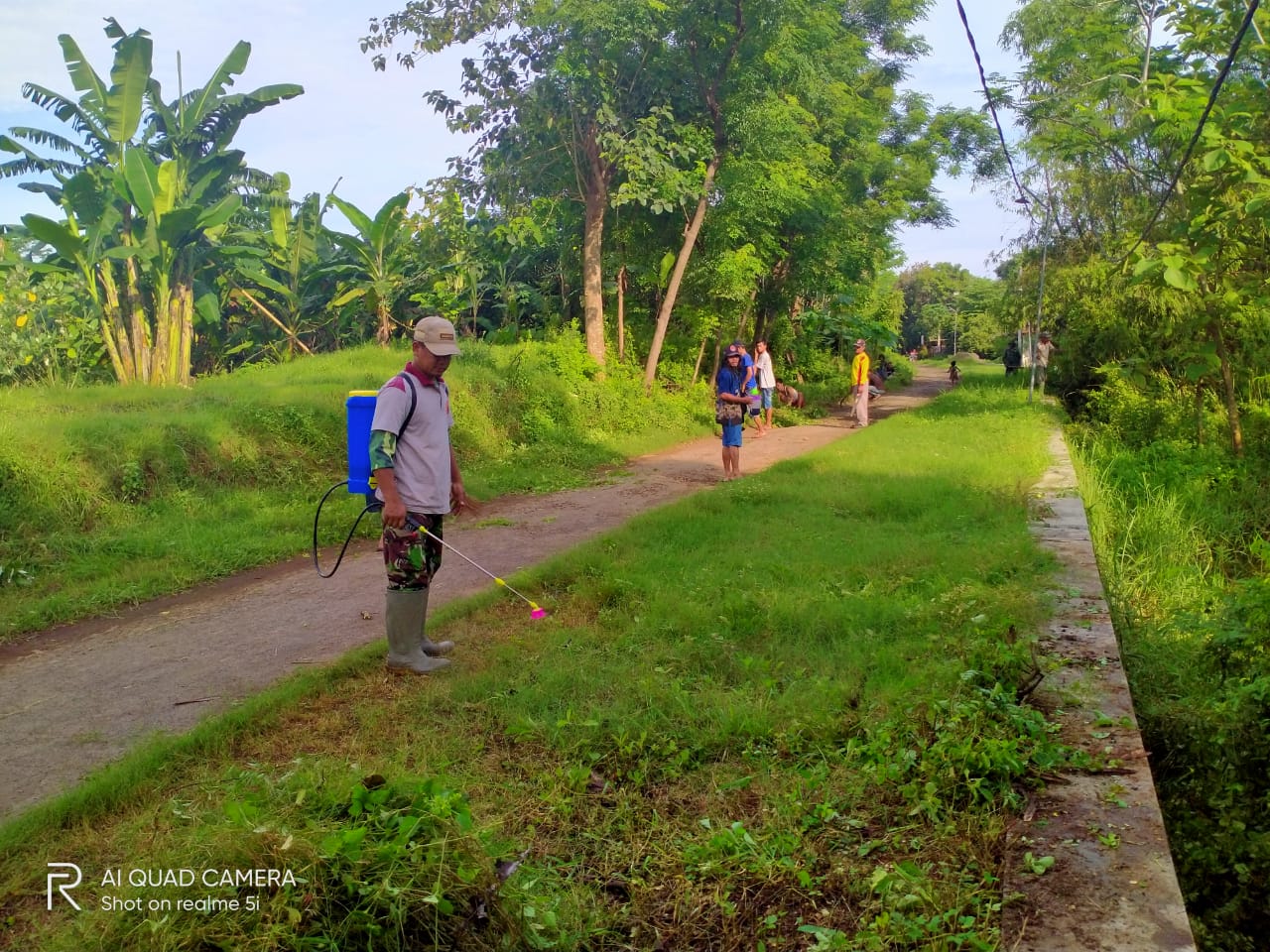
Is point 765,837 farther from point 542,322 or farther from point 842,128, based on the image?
point 842,128

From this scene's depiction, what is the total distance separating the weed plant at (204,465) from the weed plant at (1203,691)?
20.5 ft

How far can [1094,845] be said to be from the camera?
2.83 metres

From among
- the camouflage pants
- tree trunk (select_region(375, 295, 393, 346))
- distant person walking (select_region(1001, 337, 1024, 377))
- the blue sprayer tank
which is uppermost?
tree trunk (select_region(375, 295, 393, 346))

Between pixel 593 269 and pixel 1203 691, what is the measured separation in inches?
525

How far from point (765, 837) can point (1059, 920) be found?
959 mm

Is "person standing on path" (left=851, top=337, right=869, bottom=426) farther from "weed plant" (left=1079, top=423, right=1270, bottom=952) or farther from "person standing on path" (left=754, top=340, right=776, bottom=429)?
"weed plant" (left=1079, top=423, right=1270, bottom=952)

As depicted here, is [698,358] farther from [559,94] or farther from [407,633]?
[407,633]

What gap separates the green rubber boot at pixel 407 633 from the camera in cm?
489

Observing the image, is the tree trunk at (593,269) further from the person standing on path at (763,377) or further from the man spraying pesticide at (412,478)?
the man spraying pesticide at (412,478)

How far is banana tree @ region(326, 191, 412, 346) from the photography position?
16.4 m

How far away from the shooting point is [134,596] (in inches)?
256

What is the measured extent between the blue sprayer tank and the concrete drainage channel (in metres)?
3.68

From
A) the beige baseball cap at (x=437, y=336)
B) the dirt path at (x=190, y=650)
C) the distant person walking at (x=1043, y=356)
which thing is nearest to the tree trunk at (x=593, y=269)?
the dirt path at (x=190, y=650)

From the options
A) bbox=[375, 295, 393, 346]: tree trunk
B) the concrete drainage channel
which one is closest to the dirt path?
the concrete drainage channel
